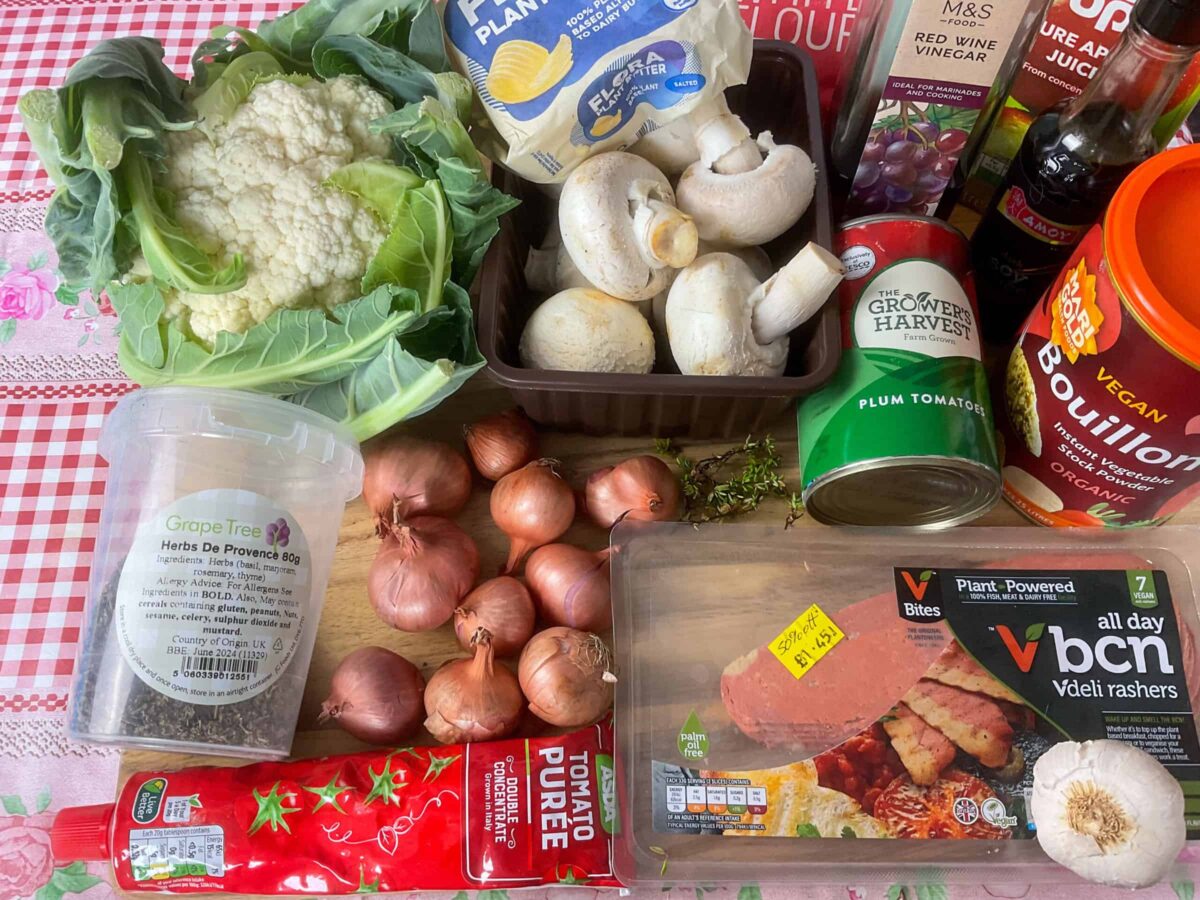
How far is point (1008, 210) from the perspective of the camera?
764mm

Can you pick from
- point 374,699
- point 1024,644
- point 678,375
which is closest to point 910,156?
point 678,375

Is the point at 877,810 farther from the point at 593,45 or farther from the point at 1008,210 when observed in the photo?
the point at 593,45

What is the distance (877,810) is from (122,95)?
0.82 meters

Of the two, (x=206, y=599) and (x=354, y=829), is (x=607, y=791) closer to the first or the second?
(x=354, y=829)

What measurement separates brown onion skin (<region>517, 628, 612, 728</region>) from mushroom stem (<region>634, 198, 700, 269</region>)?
1.06ft

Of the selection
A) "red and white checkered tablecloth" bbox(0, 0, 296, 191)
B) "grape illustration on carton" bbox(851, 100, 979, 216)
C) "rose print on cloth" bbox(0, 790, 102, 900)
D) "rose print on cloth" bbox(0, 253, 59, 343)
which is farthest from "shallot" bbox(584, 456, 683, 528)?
"red and white checkered tablecloth" bbox(0, 0, 296, 191)

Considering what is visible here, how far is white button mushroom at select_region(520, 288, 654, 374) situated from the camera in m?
0.73

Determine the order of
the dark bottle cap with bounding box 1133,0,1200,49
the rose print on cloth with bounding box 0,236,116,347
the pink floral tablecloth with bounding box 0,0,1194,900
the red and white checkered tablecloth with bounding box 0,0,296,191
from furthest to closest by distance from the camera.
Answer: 1. the red and white checkered tablecloth with bounding box 0,0,296,191
2. the rose print on cloth with bounding box 0,236,116,347
3. the pink floral tablecloth with bounding box 0,0,1194,900
4. the dark bottle cap with bounding box 1133,0,1200,49

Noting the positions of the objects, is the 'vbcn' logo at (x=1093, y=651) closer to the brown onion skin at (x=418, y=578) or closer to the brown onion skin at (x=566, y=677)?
the brown onion skin at (x=566, y=677)

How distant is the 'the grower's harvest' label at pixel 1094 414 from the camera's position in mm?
592

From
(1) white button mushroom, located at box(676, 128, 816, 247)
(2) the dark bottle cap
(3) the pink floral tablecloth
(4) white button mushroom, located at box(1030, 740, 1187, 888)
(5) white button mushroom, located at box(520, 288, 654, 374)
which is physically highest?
(2) the dark bottle cap

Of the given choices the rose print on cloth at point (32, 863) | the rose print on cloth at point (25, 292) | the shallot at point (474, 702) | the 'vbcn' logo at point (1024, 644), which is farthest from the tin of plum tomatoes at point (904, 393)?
the rose print on cloth at point (25, 292)

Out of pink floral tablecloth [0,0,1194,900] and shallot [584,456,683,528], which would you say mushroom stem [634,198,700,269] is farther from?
pink floral tablecloth [0,0,1194,900]

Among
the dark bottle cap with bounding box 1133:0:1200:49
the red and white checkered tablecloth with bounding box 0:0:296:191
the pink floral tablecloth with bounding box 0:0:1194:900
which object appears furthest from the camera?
the red and white checkered tablecloth with bounding box 0:0:296:191
